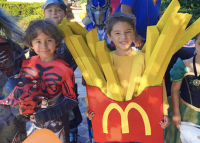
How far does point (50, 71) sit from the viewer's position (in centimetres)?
154

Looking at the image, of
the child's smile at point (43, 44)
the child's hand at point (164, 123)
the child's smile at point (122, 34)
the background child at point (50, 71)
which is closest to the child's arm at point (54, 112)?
the background child at point (50, 71)

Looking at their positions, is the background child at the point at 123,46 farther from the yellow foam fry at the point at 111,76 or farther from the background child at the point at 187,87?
the background child at the point at 187,87

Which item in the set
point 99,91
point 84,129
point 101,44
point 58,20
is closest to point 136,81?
point 99,91

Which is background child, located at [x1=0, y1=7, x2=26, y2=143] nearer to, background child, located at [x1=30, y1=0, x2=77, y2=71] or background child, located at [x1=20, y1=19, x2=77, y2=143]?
background child, located at [x1=20, y1=19, x2=77, y2=143]

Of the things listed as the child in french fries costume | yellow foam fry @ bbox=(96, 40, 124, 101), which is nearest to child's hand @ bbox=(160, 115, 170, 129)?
the child in french fries costume

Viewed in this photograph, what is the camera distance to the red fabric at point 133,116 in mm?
1384

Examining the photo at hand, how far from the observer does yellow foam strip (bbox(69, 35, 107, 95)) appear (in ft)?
4.71

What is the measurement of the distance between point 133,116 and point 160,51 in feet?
1.78

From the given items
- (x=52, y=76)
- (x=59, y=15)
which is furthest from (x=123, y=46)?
(x=59, y=15)

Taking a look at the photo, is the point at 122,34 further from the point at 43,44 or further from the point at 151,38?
the point at 43,44

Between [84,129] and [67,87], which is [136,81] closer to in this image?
[67,87]

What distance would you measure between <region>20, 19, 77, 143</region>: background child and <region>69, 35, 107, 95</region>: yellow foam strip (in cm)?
20

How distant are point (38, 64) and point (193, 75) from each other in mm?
1347

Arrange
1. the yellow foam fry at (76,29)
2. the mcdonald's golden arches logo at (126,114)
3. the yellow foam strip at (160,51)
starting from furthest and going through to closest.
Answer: the yellow foam fry at (76,29)
the mcdonald's golden arches logo at (126,114)
the yellow foam strip at (160,51)
